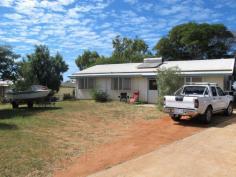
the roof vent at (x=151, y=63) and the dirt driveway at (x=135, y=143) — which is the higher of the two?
the roof vent at (x=151, y=63)

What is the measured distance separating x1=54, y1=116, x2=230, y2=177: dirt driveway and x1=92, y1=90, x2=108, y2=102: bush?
12.6m

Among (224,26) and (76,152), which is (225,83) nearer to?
(76,152)

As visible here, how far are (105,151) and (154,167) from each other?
7.75ft

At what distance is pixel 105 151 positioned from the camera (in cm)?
975

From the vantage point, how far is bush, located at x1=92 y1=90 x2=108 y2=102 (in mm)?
28031

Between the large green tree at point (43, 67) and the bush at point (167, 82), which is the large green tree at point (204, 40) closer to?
the large green tree at point (43, 67)

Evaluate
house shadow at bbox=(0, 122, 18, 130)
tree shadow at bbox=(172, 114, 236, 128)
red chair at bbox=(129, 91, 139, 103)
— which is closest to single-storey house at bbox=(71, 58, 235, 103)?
red chair at bbox=(129, 91, 139, 103)

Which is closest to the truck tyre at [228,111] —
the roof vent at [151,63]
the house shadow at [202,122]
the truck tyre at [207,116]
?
the house shadow at [202,122]

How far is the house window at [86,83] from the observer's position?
3069cm

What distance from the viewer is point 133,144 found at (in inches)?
416

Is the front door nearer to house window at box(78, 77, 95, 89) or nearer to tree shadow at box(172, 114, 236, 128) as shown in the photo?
house window at box(78, 77, 95, 89)

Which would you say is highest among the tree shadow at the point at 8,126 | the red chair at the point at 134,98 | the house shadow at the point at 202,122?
the red chair at the point at 134,98

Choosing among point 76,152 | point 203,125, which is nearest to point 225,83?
point 203,125

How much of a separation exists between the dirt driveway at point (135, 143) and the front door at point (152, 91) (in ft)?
32.6
